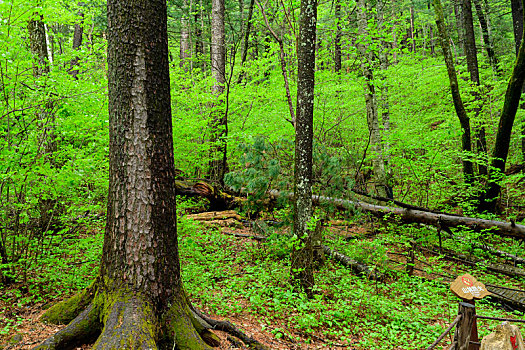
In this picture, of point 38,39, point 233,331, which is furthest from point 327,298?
point 38,39

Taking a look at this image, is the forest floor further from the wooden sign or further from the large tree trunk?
the wooden sign

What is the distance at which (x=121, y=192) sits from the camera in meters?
3.00

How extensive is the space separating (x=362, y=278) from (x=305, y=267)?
1.53m

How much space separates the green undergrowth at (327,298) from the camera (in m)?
4.32

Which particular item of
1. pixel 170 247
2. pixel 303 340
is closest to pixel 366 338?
pixel 303 340

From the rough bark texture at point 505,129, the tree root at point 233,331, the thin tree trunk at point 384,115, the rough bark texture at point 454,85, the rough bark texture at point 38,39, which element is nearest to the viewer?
the tree root at point 233,331

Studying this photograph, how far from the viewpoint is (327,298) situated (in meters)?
5.19

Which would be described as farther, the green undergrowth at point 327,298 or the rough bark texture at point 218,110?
the rough bark texture at point 218,110

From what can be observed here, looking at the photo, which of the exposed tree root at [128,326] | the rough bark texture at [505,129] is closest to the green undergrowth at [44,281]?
the exposed tree root at [128,326]

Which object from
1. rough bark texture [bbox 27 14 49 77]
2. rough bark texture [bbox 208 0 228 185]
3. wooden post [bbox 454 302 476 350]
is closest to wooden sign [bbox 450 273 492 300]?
wooden post [bbox 454 302 476 350]

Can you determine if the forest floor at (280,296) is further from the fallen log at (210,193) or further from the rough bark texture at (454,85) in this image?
the rough bark texture at (454,85)

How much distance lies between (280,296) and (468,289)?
291cm

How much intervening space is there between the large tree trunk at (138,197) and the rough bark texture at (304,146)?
2.65 m

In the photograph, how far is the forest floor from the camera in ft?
13.3
